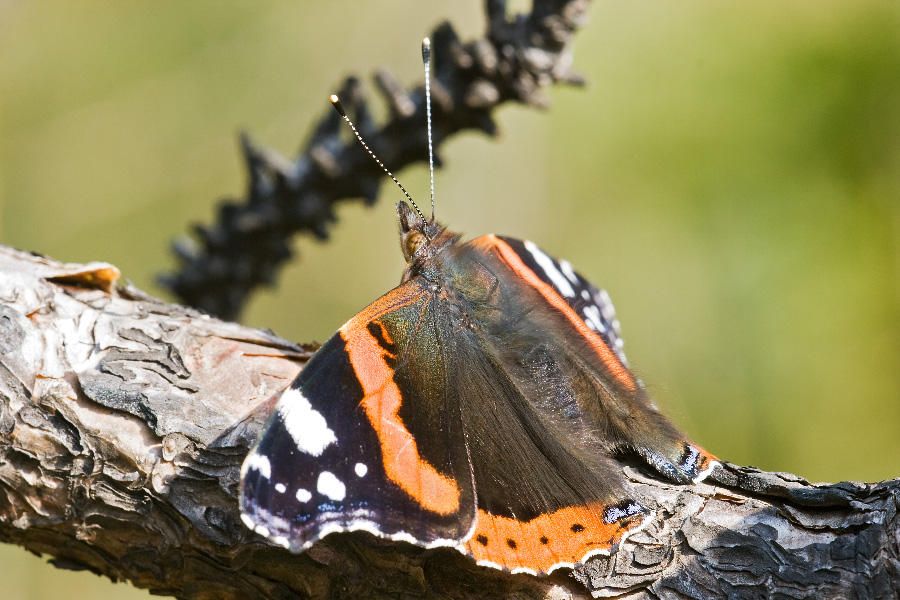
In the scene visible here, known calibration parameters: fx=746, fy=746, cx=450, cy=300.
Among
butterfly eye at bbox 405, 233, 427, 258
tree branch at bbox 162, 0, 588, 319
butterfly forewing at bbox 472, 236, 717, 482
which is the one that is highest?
tree branch at bbox 162, 0, 588, 319

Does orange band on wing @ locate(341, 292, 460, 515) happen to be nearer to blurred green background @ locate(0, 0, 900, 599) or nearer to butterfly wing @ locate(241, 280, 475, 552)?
butterfly wing @ locate(241, 280, 475, 552)

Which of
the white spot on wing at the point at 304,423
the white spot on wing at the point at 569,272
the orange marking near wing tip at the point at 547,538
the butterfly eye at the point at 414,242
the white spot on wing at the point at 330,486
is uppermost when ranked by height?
the white spot on wing at the point at 569,272

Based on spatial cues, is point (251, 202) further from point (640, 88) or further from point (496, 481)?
point (640, 88)

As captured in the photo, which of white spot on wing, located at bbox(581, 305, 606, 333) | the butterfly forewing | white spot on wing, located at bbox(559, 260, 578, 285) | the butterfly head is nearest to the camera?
the butterfly forewing

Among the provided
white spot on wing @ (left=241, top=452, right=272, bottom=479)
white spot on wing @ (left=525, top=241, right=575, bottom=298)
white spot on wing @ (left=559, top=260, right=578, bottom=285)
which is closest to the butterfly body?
white spot on wing @ (left=241, top=452, right=272, bottom=479)

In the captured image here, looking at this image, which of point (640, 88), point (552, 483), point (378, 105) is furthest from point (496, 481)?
point (378, 105)

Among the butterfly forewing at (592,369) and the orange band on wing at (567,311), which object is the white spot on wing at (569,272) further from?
the orange band on wing at (567,311)

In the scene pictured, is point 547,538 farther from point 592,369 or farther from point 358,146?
point 358,146

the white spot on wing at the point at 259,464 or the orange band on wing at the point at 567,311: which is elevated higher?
the orange band on wing at the point at 567,311

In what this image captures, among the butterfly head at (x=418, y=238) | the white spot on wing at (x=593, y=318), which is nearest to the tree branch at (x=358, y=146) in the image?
the butterfly head at (x=418, y=238)
